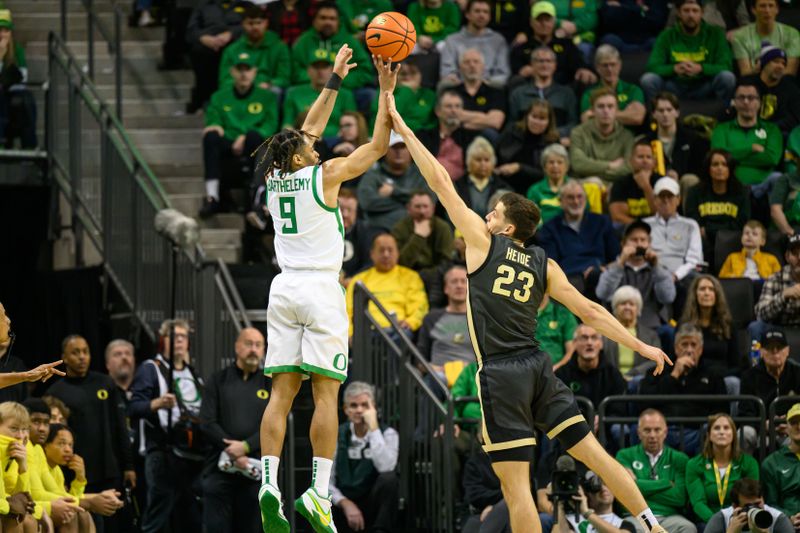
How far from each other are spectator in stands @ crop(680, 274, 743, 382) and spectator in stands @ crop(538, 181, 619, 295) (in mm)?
1162

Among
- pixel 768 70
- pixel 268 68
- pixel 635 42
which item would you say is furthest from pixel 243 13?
pixel 768 70

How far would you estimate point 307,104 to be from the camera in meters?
16.3

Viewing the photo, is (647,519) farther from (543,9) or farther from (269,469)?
(543,9)

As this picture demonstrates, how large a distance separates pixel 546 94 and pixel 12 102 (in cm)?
554

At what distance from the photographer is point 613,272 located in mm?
14125

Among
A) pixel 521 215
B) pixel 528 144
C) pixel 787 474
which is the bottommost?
pixel 787 474

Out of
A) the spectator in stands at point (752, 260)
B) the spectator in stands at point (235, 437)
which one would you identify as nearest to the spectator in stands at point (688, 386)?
the spectator in stands at point (752, 260)

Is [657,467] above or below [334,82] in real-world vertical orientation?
below

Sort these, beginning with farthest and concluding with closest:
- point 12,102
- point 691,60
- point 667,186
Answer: point 691,60 → point 12,102 → point 667,186

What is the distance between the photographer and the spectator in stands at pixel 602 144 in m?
15.6

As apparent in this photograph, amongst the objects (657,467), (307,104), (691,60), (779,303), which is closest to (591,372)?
(657,467)

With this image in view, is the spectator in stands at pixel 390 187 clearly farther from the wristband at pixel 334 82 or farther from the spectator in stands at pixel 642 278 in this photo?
the wristband at pixel 334 82

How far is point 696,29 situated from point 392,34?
8289 millimetres

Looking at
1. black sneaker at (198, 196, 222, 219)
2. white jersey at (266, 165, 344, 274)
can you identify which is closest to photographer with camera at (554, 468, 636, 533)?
white jersey at (266, 165, 344, 274)
